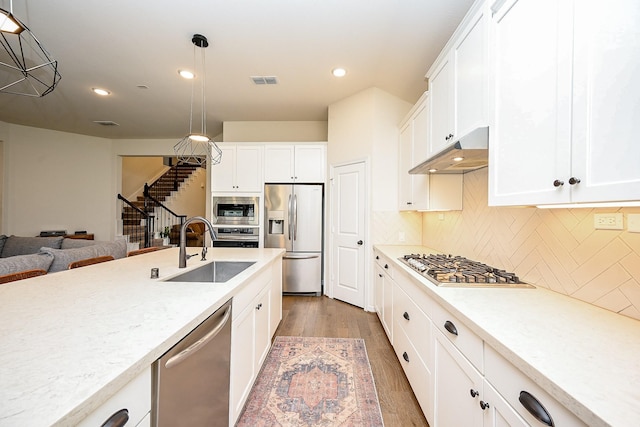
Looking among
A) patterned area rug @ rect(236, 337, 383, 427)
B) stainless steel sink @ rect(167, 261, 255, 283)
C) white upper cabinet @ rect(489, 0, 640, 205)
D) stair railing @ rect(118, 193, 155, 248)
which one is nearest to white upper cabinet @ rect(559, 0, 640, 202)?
white upper cabinet @ rect(489, 0, 640, 205)

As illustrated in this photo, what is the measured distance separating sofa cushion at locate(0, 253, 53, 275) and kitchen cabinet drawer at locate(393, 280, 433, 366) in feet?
9.96

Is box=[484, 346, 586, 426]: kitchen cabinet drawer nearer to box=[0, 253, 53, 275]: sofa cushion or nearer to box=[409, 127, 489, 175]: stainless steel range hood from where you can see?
box=[409, 127, 489, 175]: stainless steel range hood

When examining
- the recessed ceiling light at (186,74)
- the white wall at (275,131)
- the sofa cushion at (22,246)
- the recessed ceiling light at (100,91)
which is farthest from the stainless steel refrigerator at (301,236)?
the sofa cushion at (22,246)

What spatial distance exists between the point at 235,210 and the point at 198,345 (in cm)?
A: 344

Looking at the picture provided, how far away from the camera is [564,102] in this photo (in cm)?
92

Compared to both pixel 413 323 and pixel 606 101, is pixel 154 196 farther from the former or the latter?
pixel 606 101

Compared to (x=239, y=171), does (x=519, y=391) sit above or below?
below

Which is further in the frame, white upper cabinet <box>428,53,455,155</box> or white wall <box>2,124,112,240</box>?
white wall <box>2,124,112,240</box>

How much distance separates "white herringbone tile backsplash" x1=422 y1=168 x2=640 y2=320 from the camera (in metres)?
1.05

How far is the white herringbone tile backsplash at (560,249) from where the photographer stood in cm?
105

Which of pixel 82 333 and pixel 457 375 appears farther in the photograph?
pixel 457 375

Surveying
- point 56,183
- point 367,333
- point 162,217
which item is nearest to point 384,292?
point 367,333

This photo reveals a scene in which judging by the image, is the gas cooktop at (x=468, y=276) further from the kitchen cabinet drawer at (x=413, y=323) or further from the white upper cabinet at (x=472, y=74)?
the white upper cabinet at (x=472, y=74)

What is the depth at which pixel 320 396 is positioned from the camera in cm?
184
